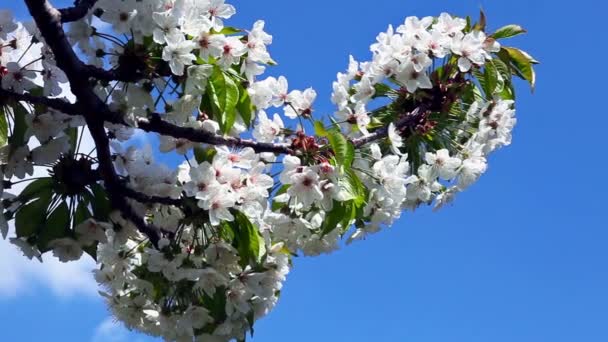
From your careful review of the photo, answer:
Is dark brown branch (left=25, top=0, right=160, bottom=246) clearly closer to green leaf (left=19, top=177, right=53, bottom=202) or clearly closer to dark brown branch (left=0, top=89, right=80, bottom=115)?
dark brown branch (left=0, top=89, right=80, bottom=115)

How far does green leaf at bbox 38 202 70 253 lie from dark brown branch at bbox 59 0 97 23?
3.74 feet

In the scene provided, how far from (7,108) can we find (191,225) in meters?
1.17

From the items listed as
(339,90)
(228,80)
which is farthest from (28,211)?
(339,90)

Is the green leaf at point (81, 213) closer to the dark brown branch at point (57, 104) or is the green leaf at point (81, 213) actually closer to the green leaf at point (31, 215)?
the green leaf at point (31, 215)

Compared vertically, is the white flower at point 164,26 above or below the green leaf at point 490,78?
below

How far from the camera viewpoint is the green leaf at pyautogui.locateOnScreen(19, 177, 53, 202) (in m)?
4.88

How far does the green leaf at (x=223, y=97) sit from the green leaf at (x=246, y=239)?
47cm

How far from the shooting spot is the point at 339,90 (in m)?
5.69

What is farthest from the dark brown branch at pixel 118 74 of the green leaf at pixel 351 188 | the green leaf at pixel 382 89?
the green leaf at pixel 382 89

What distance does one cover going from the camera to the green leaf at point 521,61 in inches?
225

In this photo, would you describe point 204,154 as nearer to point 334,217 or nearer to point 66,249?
point 334,217

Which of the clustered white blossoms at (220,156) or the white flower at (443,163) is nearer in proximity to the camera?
the clustered white blossoms at (220,156)

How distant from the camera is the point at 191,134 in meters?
4.63

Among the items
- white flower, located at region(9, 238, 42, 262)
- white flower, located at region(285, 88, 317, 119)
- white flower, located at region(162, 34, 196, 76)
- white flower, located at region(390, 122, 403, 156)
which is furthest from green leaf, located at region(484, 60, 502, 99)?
white flower, located at region(9, 238, 42, 262)
